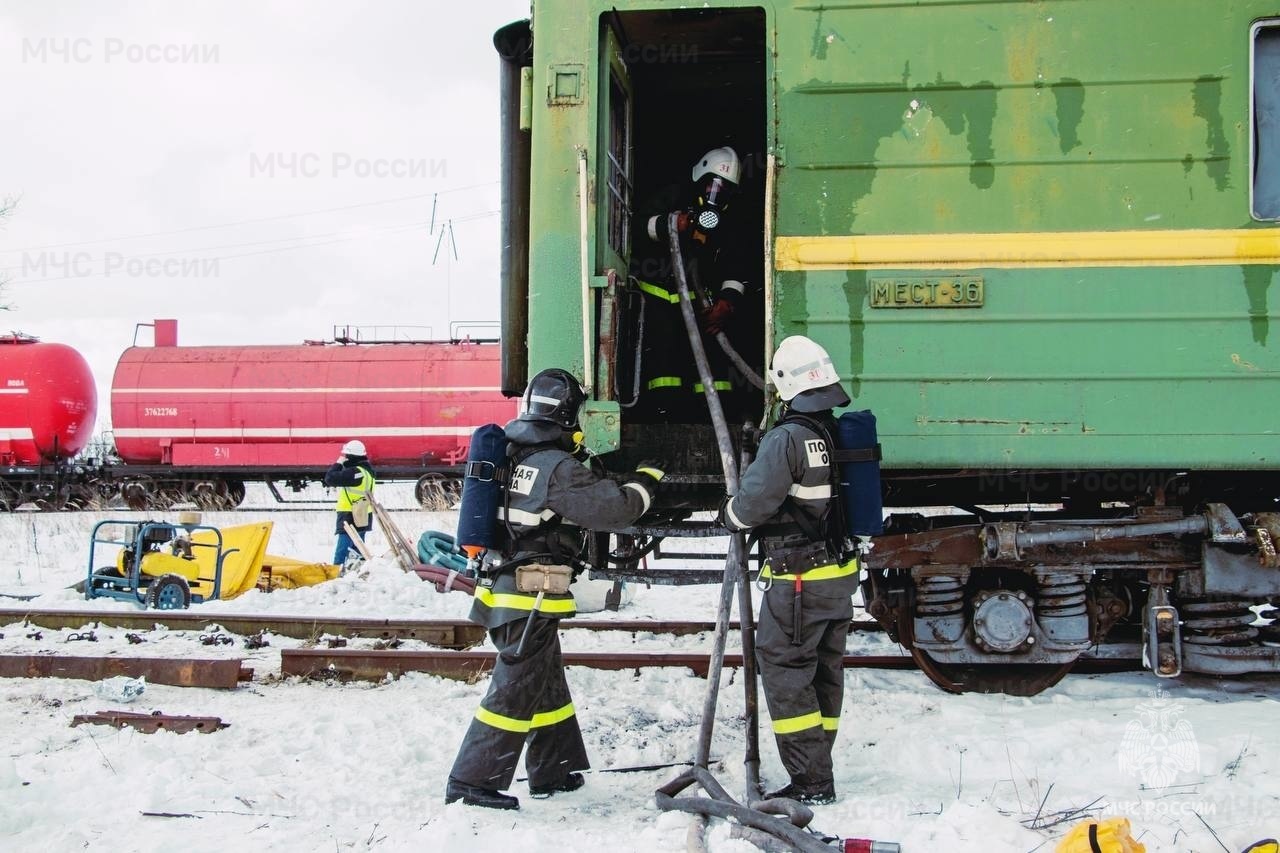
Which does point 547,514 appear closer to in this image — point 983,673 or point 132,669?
point 983,673

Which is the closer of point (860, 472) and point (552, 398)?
point (860, 472)

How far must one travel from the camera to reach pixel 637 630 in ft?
22.8

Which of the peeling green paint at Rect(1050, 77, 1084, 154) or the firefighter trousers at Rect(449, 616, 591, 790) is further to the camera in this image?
the peeling green paint at Rect(1050, 77, 1084, 154)

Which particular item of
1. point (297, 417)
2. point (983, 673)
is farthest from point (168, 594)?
point (297, 417)

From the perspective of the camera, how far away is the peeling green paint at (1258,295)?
400 centimetres

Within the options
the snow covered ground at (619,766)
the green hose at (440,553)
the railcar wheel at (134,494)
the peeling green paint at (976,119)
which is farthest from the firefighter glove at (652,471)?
the railcar wheel at (134,494)

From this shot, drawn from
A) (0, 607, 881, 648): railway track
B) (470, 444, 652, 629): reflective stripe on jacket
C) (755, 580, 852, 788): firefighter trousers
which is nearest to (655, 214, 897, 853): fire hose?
(755, 580, 852, 788): firefighter trousers

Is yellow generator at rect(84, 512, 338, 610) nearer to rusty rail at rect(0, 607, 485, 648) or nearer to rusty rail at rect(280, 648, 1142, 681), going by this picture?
rusty rail at rect(0, 607, 485, 648)

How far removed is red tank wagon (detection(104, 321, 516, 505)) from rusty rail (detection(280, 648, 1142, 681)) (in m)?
11.4

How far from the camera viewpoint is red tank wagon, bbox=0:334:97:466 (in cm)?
1752

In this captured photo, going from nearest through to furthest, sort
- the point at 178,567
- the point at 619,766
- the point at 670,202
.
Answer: the point at 619,766 < the point at 670,202 < the point at 178,567

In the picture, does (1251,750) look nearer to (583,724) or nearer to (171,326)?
(583,724)

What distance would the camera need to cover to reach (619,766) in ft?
14.4

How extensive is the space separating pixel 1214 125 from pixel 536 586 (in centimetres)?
350
